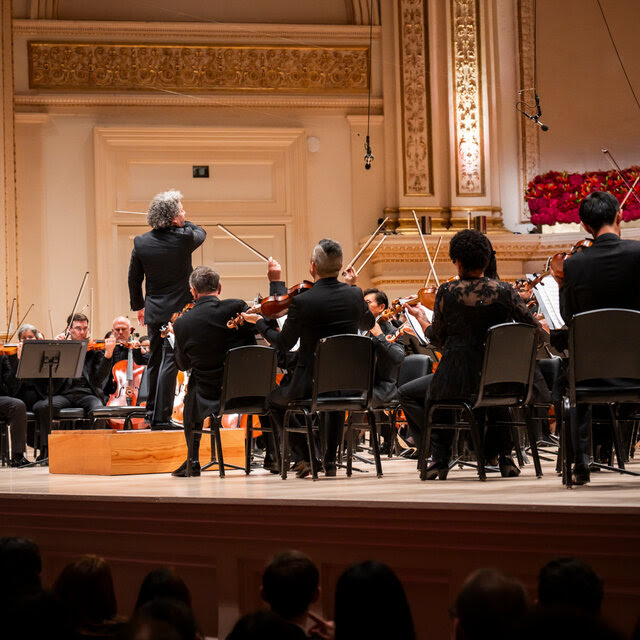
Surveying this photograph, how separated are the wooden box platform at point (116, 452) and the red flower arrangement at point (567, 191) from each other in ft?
16.8

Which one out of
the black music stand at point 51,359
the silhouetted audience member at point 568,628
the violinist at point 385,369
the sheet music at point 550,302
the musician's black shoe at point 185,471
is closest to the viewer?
the silhouetted audience member at point 568,628

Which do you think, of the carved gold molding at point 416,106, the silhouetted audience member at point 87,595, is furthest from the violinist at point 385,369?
the carved gold molding at point 416,106

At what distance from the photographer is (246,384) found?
17.8ft

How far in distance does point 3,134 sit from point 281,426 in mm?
6193

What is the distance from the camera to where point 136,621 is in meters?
1.80

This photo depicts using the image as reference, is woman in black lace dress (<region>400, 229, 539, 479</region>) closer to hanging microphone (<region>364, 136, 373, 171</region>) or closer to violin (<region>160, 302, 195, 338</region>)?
violin (<region>160, 302, 195, 338</region>)

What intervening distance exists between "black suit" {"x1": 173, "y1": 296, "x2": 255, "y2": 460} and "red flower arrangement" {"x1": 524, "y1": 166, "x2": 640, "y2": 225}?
518cm

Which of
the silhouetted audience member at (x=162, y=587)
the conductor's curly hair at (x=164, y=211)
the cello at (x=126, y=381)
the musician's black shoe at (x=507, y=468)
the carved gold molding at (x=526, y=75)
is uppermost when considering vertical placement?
the carved gold molding at (x=526, y=75)

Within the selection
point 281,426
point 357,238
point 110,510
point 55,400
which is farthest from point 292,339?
point 357,238

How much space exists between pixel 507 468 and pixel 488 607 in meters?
2.85

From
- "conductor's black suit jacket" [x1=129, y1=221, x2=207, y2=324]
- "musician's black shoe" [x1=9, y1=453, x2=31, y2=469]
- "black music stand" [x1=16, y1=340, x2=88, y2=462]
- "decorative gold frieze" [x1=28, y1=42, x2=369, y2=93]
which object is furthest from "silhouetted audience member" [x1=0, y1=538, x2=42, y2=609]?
"decorative gold frieze" [x1=28, y1=42, x2=369, y2=93]

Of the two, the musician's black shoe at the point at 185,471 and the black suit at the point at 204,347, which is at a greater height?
the black suit at the point at 204,347

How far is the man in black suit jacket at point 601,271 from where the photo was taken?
4.11 metres

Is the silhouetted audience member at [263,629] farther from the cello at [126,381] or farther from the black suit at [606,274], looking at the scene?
the cello at [126,381]
